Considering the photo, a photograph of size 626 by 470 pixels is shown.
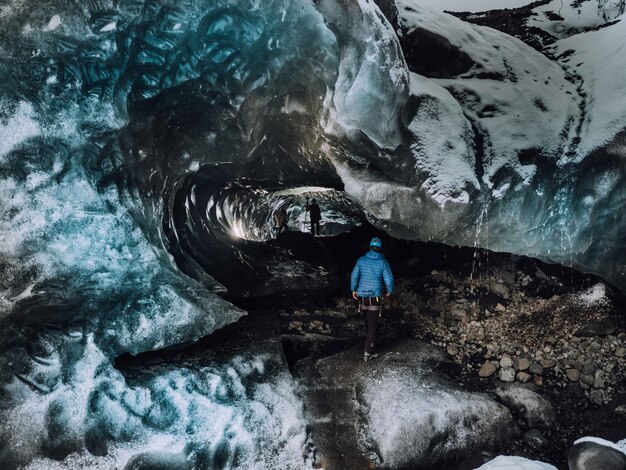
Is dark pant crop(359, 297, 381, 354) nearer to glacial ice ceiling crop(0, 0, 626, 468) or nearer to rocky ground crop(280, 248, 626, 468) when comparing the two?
rocky ground crop(280, 248, 626, 468)

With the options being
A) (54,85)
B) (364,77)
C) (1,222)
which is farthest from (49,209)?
(364,77)

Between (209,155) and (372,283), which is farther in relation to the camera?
(209,155)

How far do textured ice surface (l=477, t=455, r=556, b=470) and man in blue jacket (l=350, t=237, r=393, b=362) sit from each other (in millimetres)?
1765

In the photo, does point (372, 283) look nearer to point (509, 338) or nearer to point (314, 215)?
point (509, 338)

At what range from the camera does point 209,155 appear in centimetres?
562

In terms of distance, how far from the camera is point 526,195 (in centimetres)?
545

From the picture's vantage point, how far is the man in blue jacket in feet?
17.5

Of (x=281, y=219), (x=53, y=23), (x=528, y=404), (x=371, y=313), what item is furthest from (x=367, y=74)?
(x=281, y=219)

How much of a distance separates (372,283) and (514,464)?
229cm

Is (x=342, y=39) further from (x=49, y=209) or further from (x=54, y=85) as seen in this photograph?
(x=49, y=209)

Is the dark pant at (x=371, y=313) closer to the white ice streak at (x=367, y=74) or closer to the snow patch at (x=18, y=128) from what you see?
the white ice streak at (x=367, y=74)

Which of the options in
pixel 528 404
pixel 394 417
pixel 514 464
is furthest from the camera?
pixel 528 404

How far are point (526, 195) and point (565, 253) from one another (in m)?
0.92

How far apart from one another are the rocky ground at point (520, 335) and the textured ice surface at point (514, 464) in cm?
25
